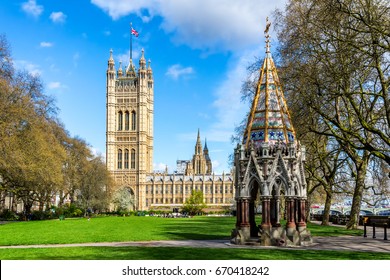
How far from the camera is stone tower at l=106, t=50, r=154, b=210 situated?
13916 cm

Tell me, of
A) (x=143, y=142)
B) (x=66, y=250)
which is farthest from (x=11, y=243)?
(x=143, y=142)

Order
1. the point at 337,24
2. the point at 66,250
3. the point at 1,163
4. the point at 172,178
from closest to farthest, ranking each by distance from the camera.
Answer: the point at 66,250 → the point at 337,24 → the point at 1,163 → the point at 172,178

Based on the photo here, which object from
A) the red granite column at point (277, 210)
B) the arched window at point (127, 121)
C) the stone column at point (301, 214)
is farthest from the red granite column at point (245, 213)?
the arched window at point (127, 121)

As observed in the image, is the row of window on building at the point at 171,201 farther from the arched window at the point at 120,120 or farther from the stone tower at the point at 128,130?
the arched window at the point at 120,120

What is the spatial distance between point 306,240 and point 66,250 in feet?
30.0

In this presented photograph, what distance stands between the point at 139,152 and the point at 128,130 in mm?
7269

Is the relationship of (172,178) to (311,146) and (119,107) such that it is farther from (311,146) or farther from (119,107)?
(311,146)

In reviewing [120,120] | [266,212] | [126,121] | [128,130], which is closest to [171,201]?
[128,130]

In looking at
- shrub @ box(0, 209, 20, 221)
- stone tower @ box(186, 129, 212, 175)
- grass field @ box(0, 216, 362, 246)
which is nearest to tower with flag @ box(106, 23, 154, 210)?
stone tower @ box(186, 129, 212, 175)

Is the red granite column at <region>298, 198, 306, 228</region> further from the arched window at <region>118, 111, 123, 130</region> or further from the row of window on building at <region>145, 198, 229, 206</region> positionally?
the row of window on building at <region>145, 198, 229, 206</region>

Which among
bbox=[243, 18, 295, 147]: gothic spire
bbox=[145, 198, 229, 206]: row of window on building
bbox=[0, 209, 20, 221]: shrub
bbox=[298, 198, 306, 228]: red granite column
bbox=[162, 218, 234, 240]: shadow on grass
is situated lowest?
bbox=[145, 198, 229, 206]: row of window on building

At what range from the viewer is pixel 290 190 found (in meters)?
19.0

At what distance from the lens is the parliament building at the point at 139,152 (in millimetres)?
139750

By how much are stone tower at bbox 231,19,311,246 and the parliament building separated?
116820 millimetres
